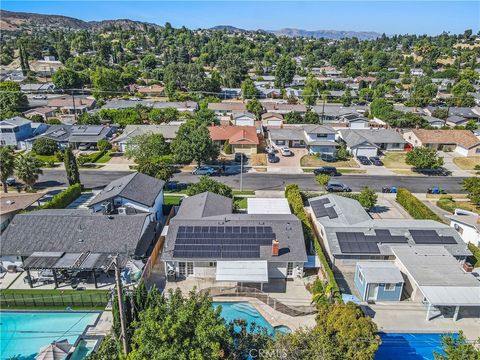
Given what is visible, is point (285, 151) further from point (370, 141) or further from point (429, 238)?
point (429, 238)

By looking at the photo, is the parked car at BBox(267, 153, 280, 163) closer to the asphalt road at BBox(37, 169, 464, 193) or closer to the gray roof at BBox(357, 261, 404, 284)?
the asphalt road at BBox(37, 169, 464, 193)

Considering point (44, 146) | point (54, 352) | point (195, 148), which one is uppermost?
point (195, 148)

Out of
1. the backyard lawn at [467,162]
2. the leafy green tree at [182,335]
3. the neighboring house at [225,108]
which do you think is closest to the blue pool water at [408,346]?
the leafy green tree at [182,335]

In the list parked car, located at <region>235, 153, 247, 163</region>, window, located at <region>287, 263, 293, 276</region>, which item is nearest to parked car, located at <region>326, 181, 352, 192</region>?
parked car, located at <region>235, 153, 247, 163</region>

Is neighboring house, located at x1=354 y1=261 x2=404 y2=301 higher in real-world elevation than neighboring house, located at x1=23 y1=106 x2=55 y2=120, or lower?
lower

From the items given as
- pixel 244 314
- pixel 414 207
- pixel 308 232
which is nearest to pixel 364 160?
pixel 414 207

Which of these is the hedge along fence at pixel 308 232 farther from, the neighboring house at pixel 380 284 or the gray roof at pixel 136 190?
the gray roof at pixel 136 190
